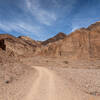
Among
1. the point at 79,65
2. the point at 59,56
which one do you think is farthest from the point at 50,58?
the point at 79,65

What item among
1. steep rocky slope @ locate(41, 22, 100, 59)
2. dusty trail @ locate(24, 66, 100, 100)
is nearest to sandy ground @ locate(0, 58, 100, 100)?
dusty trail @ locate(24, 66, 100, 100)

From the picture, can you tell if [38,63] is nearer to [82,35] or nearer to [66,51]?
[66,51]

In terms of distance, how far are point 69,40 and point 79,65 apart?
54.5 ft

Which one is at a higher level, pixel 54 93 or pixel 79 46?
pixel 79 46

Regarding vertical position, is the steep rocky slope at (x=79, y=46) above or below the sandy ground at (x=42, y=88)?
above

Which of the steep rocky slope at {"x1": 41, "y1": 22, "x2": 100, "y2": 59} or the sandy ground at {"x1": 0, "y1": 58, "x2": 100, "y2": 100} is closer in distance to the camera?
the sandy ground at {"x1": 0, "y1": 58, "x2": 100, "y2": 100}

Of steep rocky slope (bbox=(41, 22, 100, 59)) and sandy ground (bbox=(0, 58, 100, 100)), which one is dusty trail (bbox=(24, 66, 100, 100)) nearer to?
sandy ground (bbox=(0, 58, 100, 100))

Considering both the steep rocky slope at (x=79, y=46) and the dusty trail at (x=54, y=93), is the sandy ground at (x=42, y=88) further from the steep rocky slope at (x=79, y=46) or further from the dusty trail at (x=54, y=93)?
the steep rocky slope at (x=79, y=46)

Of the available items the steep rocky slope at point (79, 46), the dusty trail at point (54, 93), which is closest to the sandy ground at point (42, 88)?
the dusty trail at point (54, 93)

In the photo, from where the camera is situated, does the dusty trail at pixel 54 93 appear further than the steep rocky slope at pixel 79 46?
No

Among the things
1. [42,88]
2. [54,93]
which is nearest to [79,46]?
[42,88]

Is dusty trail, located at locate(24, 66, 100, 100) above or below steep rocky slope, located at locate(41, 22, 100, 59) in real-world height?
below

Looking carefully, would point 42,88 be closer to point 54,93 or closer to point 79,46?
point 54,93

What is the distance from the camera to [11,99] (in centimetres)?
448
